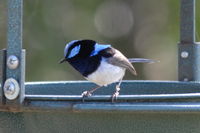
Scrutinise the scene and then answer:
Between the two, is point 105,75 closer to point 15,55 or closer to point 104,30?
point 15,55

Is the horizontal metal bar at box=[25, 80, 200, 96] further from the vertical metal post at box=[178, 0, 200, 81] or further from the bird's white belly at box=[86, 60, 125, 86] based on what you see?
the vertical metal post at box=[178, 0, 200, 81]

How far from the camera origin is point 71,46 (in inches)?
118

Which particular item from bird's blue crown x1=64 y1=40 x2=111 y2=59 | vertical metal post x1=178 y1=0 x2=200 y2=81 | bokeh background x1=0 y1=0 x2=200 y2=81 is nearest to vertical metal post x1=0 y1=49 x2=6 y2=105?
bird's blue crown x1=64 y1=40 x2=111 y2=59

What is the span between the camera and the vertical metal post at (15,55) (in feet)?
7.31

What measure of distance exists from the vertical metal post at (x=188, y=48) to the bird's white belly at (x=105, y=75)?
0.44m

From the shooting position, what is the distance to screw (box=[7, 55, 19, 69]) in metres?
2.26

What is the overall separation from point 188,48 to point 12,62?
57.0 inches

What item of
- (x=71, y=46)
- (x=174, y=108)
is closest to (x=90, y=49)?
(x=71, y=46)

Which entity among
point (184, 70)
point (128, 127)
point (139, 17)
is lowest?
point (128, 127)

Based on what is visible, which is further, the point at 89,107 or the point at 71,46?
the point at 71,46

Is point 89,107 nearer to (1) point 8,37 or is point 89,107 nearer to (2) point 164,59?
(1) point 8,37

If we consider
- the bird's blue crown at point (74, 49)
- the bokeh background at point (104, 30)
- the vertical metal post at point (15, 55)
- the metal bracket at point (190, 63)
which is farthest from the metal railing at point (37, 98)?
the bokeh background at point (104, 30)

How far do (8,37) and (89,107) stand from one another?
0.47 m

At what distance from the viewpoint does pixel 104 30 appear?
8758 millimetres
